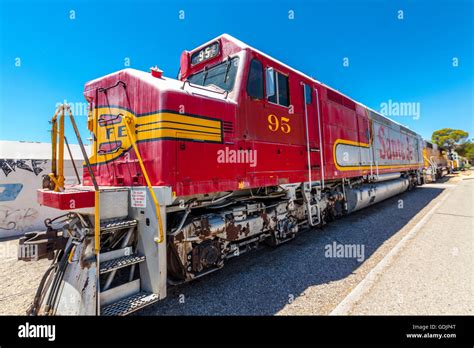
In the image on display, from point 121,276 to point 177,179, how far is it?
150 centimetres

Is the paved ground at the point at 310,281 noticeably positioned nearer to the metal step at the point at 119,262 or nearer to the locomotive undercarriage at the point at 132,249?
the locomotive undercarriage at the point at 132,249

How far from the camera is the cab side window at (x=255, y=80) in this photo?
4.34 metres

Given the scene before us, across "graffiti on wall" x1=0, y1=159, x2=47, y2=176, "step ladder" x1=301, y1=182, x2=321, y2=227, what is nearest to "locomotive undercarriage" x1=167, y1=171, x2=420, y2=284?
"step ladder" x1=301, y1=182, x2=321, y2=227

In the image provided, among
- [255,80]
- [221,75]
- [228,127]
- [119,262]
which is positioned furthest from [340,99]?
[119,262]

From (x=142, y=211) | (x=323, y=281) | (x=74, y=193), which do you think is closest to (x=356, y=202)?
(x=323, y=281)

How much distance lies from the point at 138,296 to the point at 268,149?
309 cm

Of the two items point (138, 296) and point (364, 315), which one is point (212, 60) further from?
point (364, 315)

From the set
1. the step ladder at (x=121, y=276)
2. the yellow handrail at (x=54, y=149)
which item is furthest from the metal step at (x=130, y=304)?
the yellow handrail at (x=54, y=149)

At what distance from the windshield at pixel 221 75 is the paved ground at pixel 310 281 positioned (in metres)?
3.24

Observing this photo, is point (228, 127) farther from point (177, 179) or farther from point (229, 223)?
point (229, 223)

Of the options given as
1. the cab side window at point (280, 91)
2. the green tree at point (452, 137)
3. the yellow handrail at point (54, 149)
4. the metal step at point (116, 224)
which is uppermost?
the green tree at point (452, 137)

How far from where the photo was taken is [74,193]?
2.73 m

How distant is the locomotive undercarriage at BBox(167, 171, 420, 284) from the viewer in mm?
3492

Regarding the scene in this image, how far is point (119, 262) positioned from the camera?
9.54 ft
